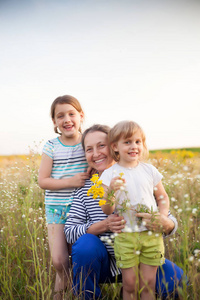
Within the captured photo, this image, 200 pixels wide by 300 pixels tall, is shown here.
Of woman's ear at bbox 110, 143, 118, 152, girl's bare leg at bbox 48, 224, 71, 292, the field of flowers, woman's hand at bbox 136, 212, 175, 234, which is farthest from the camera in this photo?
girl's bare leg at bbox 48, 224, 71, 292

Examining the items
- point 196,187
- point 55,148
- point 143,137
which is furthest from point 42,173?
point 196,187

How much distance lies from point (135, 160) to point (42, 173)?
113 centimetres

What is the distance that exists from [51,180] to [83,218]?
542 mm

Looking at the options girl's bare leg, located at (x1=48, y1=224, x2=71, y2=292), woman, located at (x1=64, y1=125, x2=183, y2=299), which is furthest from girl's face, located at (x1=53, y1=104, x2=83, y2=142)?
girl's bare leg, located at (x1=48, y1=224, x2=71, y2=292)

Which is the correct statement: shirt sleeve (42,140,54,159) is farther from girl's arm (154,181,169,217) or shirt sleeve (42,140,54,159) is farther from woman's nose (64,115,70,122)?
girl's arm (154,181,169,217)

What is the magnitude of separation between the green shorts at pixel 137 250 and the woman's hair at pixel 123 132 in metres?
0.69

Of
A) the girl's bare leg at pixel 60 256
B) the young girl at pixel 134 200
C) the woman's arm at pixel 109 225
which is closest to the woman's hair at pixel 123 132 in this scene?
the young girl at pixel 134 200

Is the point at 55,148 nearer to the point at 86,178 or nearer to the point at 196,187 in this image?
the point at 86,178

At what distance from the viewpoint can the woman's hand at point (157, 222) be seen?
6.08ft

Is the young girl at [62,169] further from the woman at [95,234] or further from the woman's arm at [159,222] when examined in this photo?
the woman's arm at [159,222]

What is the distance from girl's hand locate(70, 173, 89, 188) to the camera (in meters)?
2.74

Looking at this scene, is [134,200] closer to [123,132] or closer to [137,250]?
[137,250]

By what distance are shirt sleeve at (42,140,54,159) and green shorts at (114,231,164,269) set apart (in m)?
1.28

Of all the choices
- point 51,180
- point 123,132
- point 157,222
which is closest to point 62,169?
point 51,180
